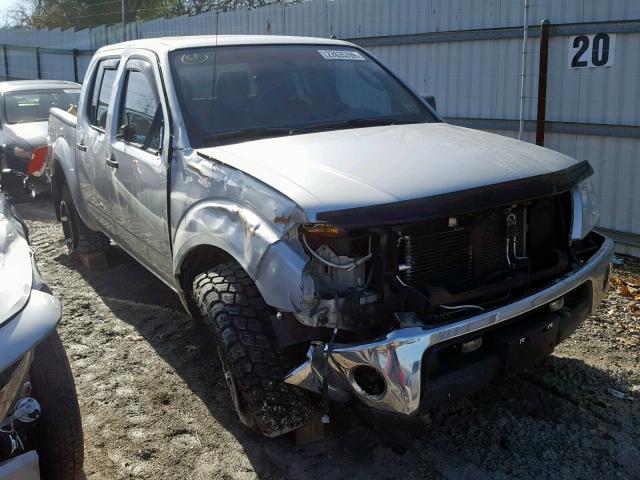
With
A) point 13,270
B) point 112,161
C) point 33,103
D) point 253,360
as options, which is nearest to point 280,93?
point 112,161

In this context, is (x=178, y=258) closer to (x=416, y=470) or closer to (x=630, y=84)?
(x=416, y=470)

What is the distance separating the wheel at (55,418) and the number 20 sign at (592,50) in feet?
18.5

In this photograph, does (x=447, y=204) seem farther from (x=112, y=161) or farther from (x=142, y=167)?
(x=112, y=161)

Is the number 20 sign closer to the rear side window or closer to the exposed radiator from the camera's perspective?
the exposed radiator

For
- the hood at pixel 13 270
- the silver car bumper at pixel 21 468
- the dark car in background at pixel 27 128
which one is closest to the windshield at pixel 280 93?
the hood at pixel 13 270

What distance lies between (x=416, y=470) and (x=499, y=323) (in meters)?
0.77

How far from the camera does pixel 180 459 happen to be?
3.24 m

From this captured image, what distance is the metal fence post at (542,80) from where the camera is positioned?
22.0 feet

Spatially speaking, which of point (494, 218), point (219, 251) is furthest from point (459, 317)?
point (219, 251)

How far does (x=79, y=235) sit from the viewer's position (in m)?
6.25

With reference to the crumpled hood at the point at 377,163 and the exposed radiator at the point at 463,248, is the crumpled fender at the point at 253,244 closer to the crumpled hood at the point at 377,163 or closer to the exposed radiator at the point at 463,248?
the crumpled hood at the point at 377,163

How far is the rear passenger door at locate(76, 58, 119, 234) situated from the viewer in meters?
4.98

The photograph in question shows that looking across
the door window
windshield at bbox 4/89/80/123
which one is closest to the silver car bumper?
the door window

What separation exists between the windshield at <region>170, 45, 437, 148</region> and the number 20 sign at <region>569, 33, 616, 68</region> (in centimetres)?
279
